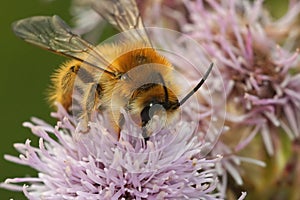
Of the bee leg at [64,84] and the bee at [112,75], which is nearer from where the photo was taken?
the bee at [112,75]

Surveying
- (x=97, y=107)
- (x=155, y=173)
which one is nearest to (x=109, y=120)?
(x=97, y=107)

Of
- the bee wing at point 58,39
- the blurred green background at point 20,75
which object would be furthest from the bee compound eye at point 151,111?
the blurred green background at point 20,75

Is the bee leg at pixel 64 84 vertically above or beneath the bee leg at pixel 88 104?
above

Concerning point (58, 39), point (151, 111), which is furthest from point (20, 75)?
point (151, 111)

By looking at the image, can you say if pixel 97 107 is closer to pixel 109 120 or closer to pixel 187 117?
pixel 109 120

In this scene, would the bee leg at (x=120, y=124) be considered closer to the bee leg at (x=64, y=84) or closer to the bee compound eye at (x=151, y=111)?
the bee compound eye at (x=151, y=111)

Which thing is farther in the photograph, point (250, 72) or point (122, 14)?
point (250, 72)

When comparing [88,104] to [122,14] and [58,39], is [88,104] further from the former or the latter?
[122,14]

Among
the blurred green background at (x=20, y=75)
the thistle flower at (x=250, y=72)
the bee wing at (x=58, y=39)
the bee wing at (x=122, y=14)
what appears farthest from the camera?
the blurred green background at (x=20, y=75)
